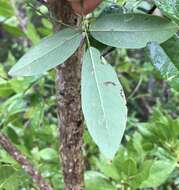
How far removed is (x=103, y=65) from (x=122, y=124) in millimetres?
65

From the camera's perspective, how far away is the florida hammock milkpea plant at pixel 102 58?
403 mm

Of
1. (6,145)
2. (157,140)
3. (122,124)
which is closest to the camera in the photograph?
(122,124)

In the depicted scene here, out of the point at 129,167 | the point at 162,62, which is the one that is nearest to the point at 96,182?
the point at 129,167

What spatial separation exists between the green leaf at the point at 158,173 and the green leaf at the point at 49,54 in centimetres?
34

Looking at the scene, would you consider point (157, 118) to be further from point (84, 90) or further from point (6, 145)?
point (84, 90)

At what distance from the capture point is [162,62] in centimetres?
49

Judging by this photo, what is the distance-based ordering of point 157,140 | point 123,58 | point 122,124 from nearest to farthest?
point 122,124 → point 157,140 → point 123,58

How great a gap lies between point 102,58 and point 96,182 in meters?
0.33

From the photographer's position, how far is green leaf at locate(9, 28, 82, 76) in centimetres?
44

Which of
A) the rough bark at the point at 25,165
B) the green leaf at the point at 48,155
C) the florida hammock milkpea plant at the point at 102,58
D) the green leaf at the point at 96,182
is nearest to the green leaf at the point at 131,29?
the florida hammock milkpea plant at the point at 102,58

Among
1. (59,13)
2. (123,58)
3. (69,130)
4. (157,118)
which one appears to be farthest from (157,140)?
(123,58)

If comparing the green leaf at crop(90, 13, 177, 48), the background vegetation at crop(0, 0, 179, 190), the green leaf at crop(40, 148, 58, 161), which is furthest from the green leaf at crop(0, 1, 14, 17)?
the green leaf at crop(90, 13, 177, 48)

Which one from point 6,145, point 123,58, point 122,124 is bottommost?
point 123,58

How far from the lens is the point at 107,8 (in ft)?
1.77
